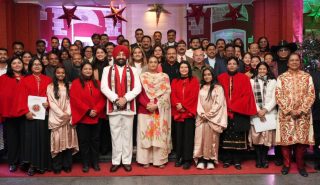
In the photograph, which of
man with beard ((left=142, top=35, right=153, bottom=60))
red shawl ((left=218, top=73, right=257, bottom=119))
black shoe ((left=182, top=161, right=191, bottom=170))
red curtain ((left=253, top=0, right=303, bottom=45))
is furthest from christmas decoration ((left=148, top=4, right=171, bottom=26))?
black shoe ((left=182, top=161, right=191, bottom=170))

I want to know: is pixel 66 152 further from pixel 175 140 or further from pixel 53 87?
pixel 175 140

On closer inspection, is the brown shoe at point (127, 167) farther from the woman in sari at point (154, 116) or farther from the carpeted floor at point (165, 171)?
the woman in sari at point (154, 116)

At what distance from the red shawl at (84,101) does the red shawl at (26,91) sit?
0.43 meters

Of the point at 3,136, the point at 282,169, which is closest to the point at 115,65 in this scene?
the point at 3,136

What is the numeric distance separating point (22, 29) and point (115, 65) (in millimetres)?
5223

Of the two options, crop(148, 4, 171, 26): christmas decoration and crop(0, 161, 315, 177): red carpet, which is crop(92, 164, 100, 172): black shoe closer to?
crop(0, 161, 315, 177): red carpet

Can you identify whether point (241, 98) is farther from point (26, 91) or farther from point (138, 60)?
point (26, 91)

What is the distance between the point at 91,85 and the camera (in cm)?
552

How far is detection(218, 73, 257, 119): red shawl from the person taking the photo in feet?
18.2

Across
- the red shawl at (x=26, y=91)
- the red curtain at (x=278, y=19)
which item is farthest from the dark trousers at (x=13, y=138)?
the red curtain at (x=278, y=19)

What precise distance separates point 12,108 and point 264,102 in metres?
3.73

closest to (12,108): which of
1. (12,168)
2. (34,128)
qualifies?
(34,128)

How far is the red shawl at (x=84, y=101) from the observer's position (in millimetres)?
5367

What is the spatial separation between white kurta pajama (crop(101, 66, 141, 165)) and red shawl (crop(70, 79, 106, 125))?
0.43 ft
